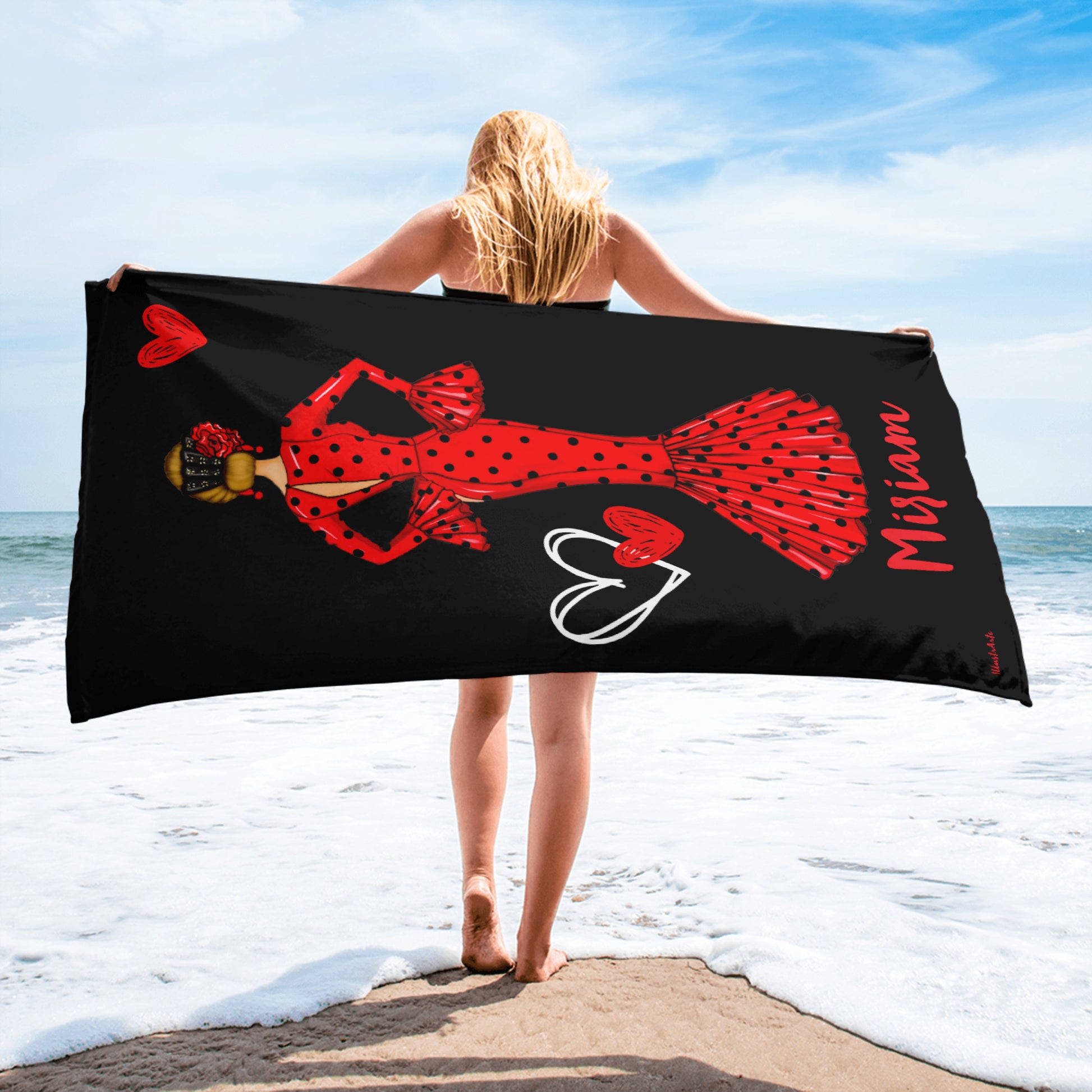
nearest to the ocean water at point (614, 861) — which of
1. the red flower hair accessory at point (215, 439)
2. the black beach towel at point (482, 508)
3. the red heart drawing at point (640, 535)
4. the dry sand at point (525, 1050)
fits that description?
the dry sand at point (525, 1050)

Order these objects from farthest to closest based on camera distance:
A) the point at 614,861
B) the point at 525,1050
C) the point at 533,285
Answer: the point at 614,861 < the point at 533,285 < the point at 525,1050

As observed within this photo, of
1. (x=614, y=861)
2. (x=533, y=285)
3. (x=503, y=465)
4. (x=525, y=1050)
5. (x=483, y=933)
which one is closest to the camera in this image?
(x=525, y=1050)

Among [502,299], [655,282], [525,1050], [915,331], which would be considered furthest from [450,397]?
[525,1050]

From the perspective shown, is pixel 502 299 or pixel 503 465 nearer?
pixel 503 465

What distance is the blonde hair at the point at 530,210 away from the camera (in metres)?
1.75

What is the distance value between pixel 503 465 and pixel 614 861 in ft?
4.77

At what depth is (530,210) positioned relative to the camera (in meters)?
1.75

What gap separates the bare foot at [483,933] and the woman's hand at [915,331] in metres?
1.49

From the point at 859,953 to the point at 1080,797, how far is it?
5.60 ft

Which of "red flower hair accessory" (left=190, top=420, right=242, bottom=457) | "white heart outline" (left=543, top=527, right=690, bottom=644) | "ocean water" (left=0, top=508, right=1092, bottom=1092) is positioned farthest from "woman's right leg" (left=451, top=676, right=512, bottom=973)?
"red flower hair accessory" (left=190, top=420, right=242, bottom=457)

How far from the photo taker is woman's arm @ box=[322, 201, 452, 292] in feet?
5.90

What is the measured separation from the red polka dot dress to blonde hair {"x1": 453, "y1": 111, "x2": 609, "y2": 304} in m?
0.25

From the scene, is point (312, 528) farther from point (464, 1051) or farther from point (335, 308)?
point (464, 1051)

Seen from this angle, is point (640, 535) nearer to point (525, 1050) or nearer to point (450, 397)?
point (450, 397)
